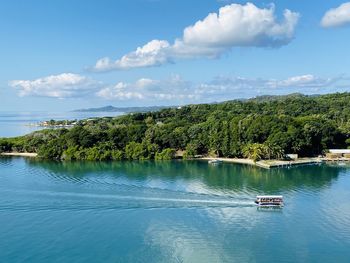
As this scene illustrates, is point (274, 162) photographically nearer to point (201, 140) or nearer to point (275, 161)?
point (275, 161)

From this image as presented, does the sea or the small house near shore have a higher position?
the small house near shore

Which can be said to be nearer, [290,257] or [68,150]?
[290,257]

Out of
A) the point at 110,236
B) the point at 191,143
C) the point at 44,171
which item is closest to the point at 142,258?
the point at 110,236

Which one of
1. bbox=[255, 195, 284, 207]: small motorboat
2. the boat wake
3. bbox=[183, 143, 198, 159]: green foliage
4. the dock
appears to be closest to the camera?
the boat wake

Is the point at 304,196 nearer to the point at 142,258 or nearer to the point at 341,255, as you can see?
the point at 341,255

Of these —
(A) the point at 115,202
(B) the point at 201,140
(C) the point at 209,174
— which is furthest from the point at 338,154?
(A) the point at 115,202

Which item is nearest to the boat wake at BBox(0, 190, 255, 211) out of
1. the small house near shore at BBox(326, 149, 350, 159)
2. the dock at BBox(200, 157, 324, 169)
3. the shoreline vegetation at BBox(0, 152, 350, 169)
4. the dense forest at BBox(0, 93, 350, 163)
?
the dock at BBox(200, 157, 324, 169)

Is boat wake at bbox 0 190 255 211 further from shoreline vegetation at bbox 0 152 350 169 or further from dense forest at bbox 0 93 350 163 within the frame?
dense forest at bbox 0 93 350 163
